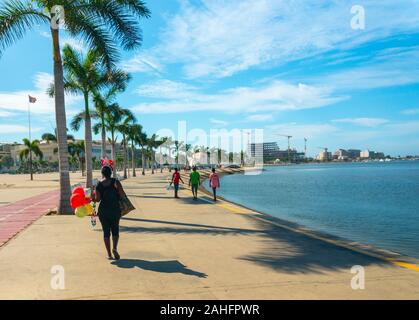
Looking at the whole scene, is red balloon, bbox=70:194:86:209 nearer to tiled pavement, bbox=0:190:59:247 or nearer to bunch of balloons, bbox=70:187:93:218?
bunch of balloons, bbox=70:187:93:218

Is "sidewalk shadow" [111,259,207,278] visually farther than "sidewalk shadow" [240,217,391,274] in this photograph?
No

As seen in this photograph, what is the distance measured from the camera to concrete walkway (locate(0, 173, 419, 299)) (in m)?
5.36

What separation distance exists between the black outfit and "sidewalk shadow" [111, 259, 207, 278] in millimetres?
581

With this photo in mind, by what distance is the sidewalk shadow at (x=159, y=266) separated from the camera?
634cm

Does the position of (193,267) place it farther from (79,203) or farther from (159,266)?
(79,203)

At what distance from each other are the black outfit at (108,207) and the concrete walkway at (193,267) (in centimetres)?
66

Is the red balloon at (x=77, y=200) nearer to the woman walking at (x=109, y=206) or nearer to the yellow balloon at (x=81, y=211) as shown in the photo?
the yellow balloon at (x=81, y=211)

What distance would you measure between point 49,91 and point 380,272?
2367 cm

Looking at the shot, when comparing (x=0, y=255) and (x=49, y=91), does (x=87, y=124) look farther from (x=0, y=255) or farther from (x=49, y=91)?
(x=0, y=255)

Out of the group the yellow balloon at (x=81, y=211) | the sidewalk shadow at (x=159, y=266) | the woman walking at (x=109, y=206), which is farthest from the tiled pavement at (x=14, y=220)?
the sidewalk shadow at (x=159, y=266)

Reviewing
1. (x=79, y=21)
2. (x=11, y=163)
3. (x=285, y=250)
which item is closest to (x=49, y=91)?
(x=79, y=21)

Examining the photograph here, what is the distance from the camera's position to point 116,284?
5.72 meters

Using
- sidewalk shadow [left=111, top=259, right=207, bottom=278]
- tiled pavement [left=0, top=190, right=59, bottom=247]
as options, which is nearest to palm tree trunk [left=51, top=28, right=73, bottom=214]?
tiled pavement [left=0, top=190, right=59, bottom=247]
